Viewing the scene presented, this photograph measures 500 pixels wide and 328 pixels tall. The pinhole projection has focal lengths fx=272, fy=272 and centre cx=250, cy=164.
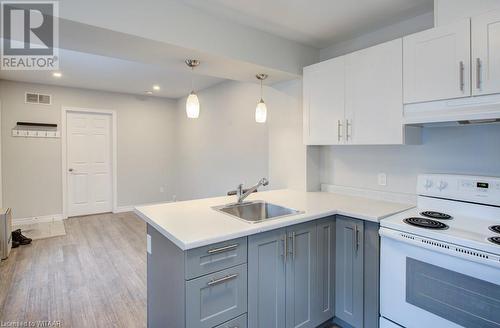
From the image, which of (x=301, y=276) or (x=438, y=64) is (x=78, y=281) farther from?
(x=438, y=64)

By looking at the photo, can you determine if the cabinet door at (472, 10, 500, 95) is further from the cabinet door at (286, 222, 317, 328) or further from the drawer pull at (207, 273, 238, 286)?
the drawer pull at (207, 273, 238, 286)

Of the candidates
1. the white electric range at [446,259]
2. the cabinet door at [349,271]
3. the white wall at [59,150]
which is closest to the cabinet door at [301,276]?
the cabinet door at [349,271]

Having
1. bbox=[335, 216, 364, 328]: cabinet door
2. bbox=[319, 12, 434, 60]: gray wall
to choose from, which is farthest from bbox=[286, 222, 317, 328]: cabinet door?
bbox=[319, 12, 434, 60]: gray wall

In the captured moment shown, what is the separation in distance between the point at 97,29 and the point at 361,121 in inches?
79.3

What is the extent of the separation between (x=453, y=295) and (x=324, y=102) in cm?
171

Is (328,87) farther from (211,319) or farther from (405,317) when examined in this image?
(211,319)

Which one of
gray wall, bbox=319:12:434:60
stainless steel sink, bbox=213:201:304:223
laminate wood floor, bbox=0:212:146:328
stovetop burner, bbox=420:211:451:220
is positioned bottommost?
laminate wood floor, bbox=0:212:146:328

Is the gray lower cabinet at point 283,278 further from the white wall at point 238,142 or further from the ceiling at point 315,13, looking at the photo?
the ceiling at point 315,13

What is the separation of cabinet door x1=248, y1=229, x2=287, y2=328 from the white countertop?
99 millimetres

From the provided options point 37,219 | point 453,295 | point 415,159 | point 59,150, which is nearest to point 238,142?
point 415,159

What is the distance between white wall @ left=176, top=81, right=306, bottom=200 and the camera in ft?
9.85

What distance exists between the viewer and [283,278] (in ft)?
5.93

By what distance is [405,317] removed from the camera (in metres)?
1.68

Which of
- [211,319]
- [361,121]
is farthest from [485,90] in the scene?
[211,319]
